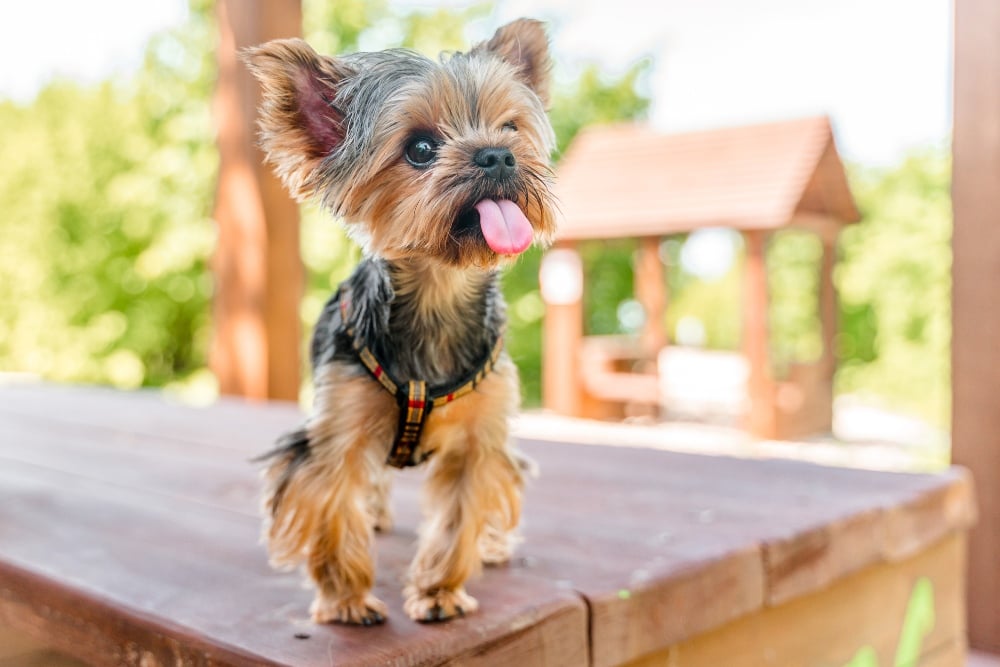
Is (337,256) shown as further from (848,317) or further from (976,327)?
(976,327)

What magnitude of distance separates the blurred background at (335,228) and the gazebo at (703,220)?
43cm

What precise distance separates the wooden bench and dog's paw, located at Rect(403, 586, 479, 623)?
2cm

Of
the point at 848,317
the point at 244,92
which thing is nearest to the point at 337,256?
the point at 848,317

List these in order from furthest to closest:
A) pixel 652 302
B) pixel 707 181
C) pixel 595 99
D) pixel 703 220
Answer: pixel 595 99, pixel 652 302, pixel 707 181, pixel 703 220

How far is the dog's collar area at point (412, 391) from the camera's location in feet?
4.46

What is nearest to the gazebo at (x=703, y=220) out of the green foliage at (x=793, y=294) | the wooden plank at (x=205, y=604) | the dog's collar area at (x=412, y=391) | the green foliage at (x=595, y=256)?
the green foliage at (x=793, y=294)

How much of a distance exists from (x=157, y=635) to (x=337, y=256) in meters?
12.1

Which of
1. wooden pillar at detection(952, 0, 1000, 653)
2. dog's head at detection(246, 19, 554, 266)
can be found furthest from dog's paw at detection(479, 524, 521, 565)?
wooden pillar at detection(952, 0, 1000, 653)

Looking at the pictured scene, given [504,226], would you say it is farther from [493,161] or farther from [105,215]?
[105,215]

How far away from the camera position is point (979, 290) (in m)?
2.40

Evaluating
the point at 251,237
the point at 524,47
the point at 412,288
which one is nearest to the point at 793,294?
the point at 251,237

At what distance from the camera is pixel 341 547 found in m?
1.38

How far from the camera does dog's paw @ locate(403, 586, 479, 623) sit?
138 centimetres

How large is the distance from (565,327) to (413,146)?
33.3ft
